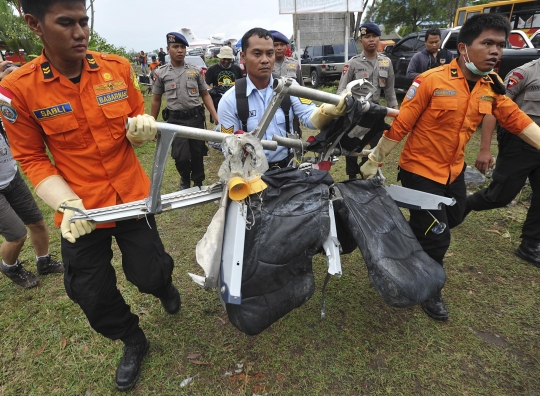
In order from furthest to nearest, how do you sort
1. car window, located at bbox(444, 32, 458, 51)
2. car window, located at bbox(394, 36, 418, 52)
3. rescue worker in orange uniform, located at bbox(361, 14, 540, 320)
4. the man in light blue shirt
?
car window, located at bbox(394, 36, 418, 52), car window, located at bbox(444, 32, 458, 51), the man in light blue shirt, rescue worker in orange uniform, located at bbox(361, 14, 540, 320)

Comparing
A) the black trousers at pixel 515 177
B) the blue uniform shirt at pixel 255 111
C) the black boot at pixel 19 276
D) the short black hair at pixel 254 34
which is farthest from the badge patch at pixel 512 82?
the black boot at pixel 19 276

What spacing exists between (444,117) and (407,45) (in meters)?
9.21

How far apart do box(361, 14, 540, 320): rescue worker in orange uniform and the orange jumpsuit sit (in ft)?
4.99

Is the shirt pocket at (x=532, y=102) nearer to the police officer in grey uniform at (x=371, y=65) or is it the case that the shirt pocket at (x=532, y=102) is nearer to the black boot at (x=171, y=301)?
the police officer in grey uniform at (x=371, y=65)

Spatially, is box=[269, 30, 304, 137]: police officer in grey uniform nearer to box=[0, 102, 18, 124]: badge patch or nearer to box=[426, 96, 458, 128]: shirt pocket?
box=[426, 96, 458, 128]: shirt pocket

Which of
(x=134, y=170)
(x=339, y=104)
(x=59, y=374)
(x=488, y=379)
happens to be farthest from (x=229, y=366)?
(x=339, y=104)

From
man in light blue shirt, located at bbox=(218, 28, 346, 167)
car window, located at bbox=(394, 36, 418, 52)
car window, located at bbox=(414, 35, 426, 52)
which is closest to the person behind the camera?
man in light blue shirt, located at bbox=(218, 28, 346, 167)

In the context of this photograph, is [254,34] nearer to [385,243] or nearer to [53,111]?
[53,111]

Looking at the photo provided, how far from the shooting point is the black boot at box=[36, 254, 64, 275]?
10.2 ft

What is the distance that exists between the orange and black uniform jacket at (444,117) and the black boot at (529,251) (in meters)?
1.27

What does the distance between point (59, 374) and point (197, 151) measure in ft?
9.56

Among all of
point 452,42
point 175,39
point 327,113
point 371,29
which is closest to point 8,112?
point 327,113

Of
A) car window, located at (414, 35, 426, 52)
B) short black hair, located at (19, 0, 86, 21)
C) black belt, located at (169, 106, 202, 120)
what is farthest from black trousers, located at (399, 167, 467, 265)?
car window, located at (414, 35, 426, 52)

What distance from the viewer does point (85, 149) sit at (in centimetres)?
179
